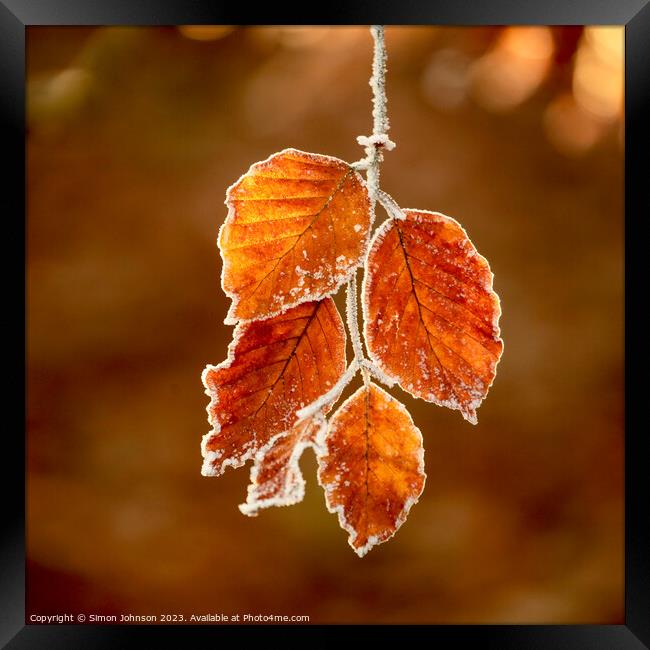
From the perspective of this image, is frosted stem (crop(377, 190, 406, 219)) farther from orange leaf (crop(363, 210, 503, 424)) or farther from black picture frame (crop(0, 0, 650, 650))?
black picture frame (crop(0, 0, 650, 650))

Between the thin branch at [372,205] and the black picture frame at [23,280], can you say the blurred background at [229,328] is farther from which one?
the thin branch at [372,205]

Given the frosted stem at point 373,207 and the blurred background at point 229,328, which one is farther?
the blurred background at point 229,328

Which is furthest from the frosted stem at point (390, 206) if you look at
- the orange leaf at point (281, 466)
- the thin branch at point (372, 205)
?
the orange leaf at point (281, 466)

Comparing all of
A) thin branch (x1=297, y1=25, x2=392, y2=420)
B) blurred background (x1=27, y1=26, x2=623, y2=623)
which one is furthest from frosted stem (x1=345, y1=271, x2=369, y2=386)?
blurred background (x1=27, y1=26, x2=623, y2=623)

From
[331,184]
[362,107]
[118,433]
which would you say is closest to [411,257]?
[331,184]

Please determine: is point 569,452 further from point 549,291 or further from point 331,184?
point 331,184
